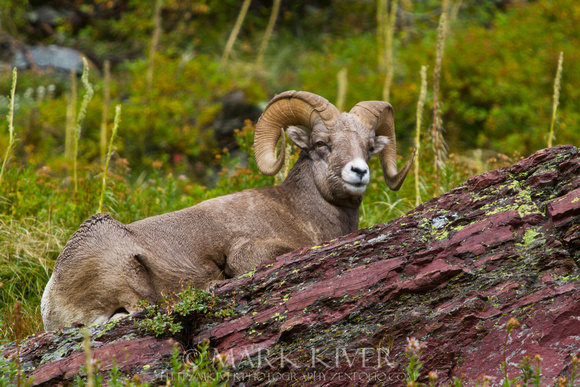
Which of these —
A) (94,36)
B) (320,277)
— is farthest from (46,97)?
(320,277)

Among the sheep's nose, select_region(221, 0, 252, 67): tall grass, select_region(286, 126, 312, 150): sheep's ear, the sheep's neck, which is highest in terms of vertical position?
select_region(221, 0, 252, 67): tall grass

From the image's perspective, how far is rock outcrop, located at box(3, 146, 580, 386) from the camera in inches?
195

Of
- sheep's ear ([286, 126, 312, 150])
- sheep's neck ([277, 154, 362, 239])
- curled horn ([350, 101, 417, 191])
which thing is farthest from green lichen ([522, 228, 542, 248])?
sheep's ear ([286, 126, 312, 150])

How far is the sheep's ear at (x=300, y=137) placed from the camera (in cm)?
800

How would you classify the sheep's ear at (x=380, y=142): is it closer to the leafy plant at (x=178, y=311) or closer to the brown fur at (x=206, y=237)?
the brown fur at (x=206, y=237)

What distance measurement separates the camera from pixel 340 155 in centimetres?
755

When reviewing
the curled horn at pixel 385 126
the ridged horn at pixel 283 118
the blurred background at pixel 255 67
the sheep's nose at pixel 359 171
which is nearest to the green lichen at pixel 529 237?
the sheep's nose at pixel 359 171

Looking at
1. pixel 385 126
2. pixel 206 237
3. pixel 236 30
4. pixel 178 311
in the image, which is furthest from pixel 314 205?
pixel 236 30

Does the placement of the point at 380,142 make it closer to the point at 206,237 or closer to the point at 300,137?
the point at 300,137

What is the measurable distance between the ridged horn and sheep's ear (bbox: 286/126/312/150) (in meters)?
0.10

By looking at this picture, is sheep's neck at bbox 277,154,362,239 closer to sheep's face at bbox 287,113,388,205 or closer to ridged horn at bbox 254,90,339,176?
sheep's face at bbox 287,113,388,205

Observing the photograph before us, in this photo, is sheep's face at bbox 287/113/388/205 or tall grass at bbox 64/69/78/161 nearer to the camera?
sheep's face at bbox 287/113/388/205

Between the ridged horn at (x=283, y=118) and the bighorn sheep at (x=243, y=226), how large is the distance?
0.01 m

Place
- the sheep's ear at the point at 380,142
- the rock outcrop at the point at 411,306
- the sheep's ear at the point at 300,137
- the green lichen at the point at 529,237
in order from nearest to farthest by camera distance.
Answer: the rock outcrop at the point at 411,306, the green lichen at the point at 529,237, the sheep's ear at the point at 300,137, the sheep's ear at the point at 380,142
